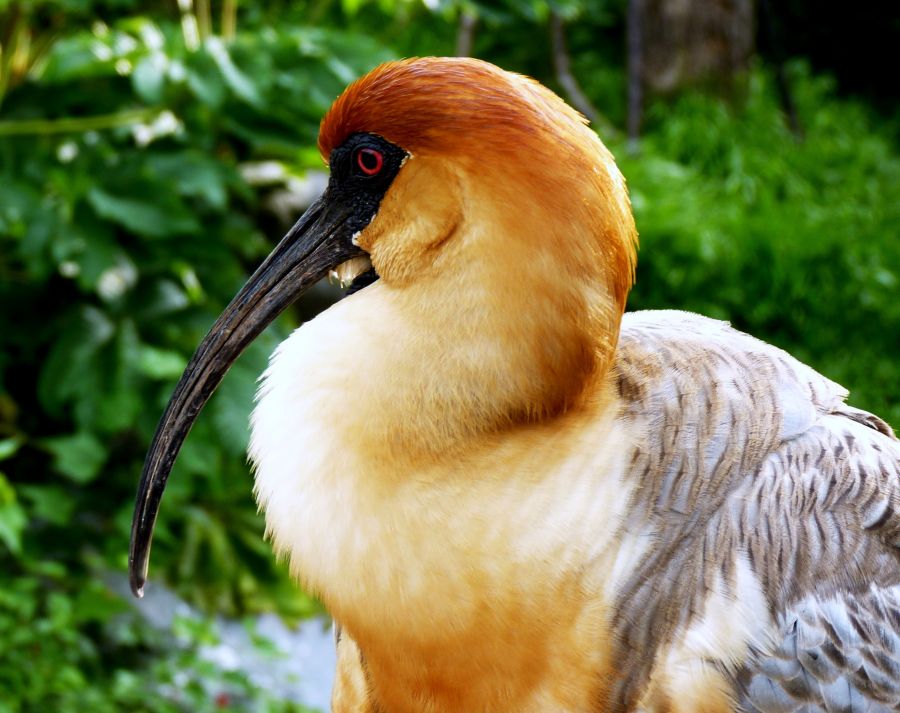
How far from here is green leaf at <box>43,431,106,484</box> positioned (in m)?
3.67

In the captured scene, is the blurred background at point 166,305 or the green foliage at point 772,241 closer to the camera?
the blurred background at point 166,305

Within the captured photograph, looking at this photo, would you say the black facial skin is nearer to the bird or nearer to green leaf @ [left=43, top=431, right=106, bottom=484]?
the bird

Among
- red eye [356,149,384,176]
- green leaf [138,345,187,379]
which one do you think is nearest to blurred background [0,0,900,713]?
green leaf [138,345,187,379]

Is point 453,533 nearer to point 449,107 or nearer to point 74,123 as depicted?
point 449,107

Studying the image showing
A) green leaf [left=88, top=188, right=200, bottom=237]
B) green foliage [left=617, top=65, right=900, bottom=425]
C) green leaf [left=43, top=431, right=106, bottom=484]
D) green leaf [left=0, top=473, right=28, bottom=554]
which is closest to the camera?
green leaf [left=0, top=473, right=28, bottom=554]

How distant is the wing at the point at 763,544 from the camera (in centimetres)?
183

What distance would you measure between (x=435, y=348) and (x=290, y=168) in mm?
2792

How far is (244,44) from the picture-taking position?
3.61 m

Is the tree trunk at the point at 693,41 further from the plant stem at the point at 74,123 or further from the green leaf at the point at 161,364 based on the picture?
the green leaf at the point at 161,364

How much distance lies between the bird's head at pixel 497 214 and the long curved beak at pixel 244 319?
0.29 ft

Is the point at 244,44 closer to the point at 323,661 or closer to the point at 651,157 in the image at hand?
the point at 323,661

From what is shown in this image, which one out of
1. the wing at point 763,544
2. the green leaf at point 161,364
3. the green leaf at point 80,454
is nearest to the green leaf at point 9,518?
the green leaf at point 80,454

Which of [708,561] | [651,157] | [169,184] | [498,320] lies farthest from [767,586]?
[651,157]

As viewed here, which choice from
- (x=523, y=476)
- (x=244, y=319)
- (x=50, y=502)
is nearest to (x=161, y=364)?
(x=50, y=502)
